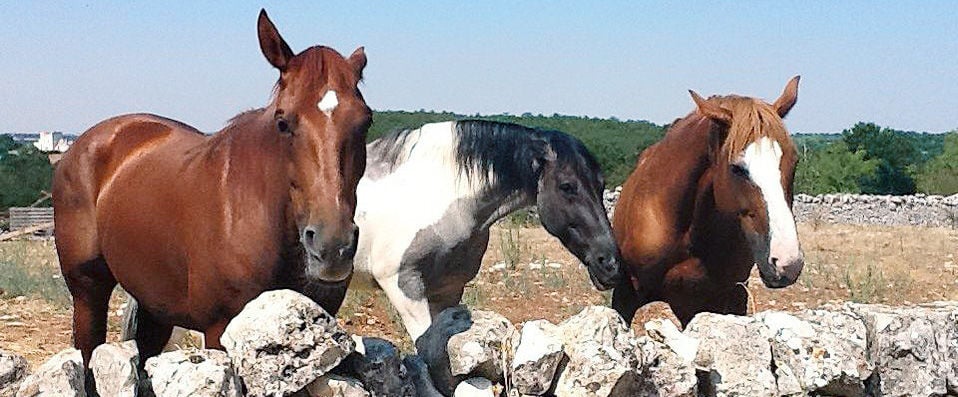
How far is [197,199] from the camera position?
3.15 meters

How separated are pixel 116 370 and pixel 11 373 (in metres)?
0.26

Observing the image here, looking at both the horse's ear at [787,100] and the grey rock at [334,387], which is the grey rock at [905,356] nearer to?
the horse's ear at [787,100]

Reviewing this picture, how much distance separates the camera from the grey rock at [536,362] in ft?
8.43

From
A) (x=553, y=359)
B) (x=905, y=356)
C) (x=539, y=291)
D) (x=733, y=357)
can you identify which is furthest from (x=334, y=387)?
(x=539, y=291)

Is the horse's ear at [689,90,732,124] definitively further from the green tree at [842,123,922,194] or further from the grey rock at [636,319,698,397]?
the green tree at [842,123,922,194]

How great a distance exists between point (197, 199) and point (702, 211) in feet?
7.19

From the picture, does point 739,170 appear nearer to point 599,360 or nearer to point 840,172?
point 599,360

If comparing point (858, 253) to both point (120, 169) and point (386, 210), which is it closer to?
point (386, 210)

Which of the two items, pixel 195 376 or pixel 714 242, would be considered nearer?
pixel 195 376

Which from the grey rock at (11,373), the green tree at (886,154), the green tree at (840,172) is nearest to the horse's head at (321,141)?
the grey rock at (11,373)

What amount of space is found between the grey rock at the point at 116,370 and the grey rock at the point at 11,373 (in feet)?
0.54

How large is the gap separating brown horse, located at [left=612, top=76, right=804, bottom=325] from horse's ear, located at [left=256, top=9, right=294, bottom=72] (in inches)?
70.6

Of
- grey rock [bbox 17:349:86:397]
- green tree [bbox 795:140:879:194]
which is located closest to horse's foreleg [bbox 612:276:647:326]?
grey rock [bbox 17:349:86:397]

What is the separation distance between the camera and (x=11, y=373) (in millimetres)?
2441
